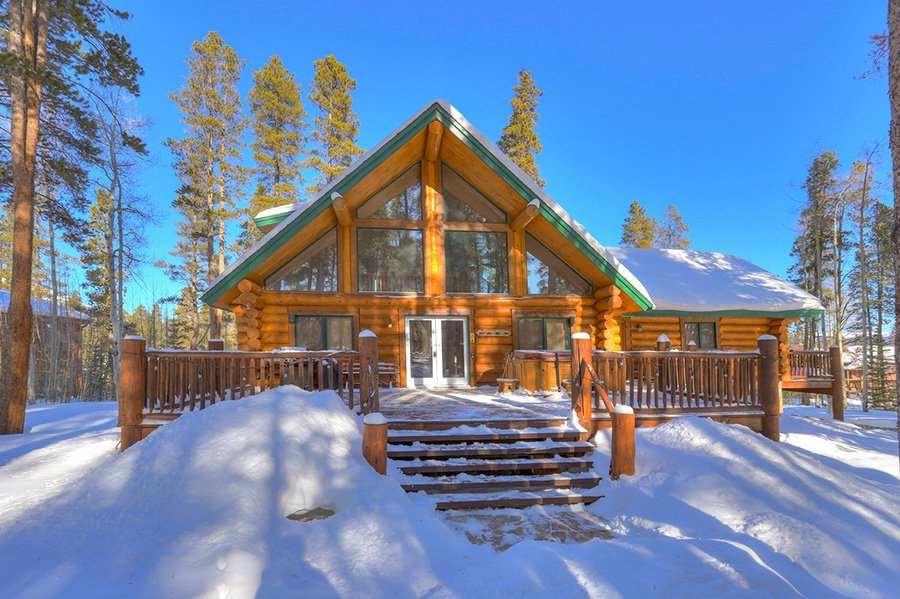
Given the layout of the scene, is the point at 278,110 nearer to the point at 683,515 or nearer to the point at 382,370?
the point at 382,370

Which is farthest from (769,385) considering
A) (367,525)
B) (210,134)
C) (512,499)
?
(210,134)

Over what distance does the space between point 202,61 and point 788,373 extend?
30.4 meters

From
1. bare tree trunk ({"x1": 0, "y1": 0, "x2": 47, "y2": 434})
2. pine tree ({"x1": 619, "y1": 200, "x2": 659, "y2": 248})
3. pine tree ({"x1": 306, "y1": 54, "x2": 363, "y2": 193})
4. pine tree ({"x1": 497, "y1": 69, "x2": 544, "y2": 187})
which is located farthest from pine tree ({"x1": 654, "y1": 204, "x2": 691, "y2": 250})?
bare tree trunk ({"x1": 0, "y1": 0, "x2": 47, "y2": 434})

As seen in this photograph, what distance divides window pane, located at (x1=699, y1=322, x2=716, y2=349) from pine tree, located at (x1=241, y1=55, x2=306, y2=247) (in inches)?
890

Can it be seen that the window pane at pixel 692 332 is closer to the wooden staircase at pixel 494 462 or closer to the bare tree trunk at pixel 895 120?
the bare tree trunk at pixel 895 120

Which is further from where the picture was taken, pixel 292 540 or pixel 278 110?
pixel 278 110

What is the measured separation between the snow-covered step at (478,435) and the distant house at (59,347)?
27843 mm

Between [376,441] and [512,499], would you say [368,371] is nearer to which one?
[376,441]

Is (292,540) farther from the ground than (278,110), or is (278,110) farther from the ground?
(278,110)

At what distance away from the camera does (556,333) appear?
1185cm

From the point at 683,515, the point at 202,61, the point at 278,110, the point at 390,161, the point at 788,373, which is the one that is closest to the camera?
the point at 683,515

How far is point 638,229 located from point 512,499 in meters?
31.5

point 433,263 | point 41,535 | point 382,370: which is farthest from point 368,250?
point 41,535

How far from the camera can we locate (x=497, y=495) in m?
5.22
